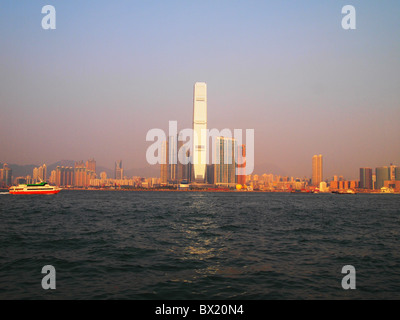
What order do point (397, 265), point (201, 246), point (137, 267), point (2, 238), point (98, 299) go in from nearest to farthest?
point (98, 299) → point (137, 267) → point (397, 265) → point (201, 246) → point (2, 238)

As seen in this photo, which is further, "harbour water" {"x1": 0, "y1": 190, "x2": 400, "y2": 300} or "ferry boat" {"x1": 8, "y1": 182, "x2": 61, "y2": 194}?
"ferry boat" {"x1": 8, "y1": 182, "x2": 61, "y2": 194}

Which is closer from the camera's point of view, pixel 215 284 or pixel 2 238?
pixel 215 284

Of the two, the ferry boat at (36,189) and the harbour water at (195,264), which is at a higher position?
the harbour water at (195,264)

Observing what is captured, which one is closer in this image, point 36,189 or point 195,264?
point 195,264

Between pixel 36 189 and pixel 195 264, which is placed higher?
pixel 195 264

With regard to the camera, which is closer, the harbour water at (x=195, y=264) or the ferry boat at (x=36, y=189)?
the harbour water at (x=195, y=264)

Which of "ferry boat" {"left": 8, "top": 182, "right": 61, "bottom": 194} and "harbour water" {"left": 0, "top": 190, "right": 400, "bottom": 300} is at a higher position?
"harbour water" {"left": 0, "top": 190, "right": 400, "bottom": 300}
